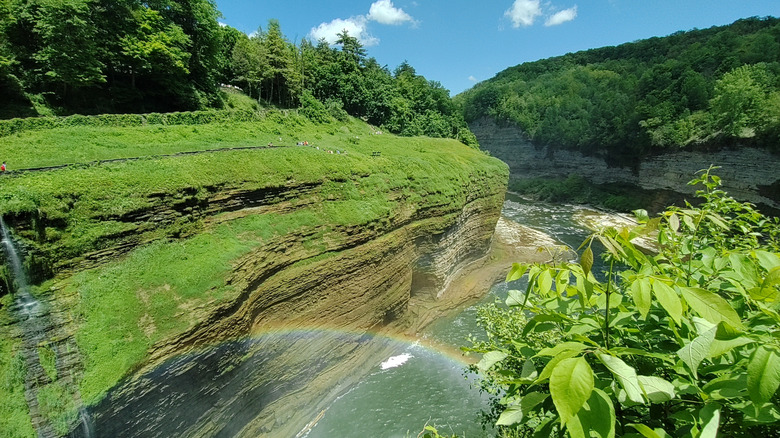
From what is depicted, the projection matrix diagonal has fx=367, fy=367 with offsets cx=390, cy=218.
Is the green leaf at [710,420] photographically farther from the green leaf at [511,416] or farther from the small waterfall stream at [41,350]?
the small waterfall stream at [41,350]

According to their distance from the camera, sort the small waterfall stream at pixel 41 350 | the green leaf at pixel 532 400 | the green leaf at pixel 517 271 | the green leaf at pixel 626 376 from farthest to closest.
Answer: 1. the small waterfall stream at pixel 41 350
2. the green leaf at pixel 517 271
3. the green leaf at pixel 532 400
4. the green leaf at pixel 626 376

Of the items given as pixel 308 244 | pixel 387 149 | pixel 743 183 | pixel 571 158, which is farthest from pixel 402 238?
pixel 571 158

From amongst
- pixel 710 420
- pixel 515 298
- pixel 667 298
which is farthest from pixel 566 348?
pixel 515 298

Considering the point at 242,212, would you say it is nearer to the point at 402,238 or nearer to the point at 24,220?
the point at 24,220

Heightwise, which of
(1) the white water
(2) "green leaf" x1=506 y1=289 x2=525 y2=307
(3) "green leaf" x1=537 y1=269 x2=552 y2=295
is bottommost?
(1) the white water

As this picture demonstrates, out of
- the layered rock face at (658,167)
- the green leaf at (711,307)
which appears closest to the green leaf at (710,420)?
the green leaf at (711,307)

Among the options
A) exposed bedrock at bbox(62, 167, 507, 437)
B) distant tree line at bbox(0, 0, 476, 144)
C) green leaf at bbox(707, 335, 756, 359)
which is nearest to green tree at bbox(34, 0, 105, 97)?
distant tree line at bbox(0, 0, 476, 144)

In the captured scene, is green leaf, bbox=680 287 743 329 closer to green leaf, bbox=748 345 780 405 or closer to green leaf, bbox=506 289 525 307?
green leaf, bbox=748 345 780 405
